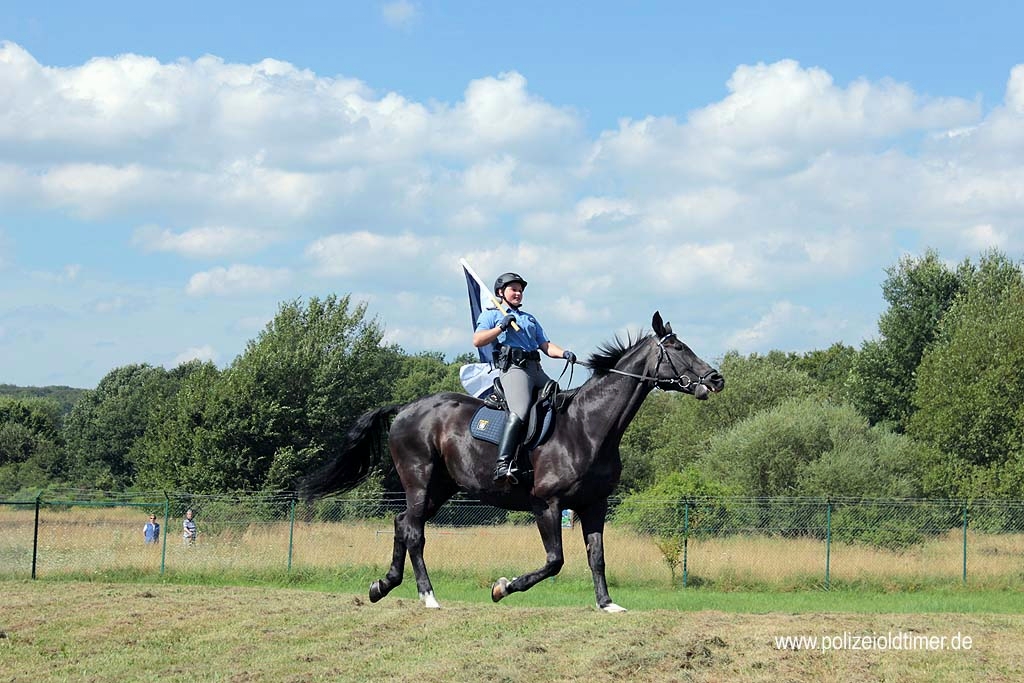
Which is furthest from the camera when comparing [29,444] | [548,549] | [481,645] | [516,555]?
[29,444]

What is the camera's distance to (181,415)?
49844 mm

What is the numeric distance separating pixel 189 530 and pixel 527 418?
1636cm

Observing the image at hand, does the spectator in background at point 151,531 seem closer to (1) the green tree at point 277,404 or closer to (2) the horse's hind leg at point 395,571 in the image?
(2) the horse's hind leg at point 395,571

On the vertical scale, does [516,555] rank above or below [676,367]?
below

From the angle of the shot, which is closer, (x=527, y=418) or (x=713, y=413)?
(x=527, y=418)

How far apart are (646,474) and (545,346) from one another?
4243cm

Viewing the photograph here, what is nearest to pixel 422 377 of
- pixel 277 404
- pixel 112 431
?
pixel 112 431

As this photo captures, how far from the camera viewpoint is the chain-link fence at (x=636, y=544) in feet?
77.5

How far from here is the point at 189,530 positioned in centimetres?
2527

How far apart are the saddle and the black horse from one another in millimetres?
93

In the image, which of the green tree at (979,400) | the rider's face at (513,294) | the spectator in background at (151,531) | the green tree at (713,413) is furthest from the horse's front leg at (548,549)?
the green tree at (713,413)

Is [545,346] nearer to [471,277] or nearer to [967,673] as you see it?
[471,277]

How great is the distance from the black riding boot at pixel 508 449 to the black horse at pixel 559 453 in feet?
0.75

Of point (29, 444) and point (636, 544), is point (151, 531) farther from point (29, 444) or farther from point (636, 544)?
point (29, 444)
